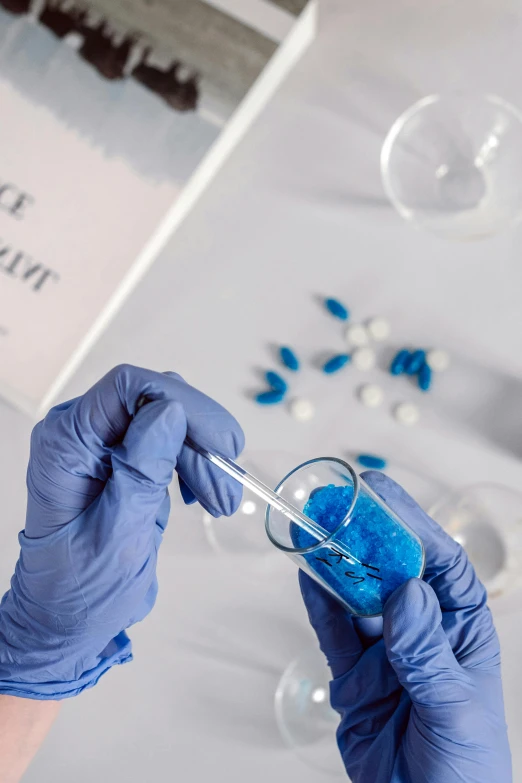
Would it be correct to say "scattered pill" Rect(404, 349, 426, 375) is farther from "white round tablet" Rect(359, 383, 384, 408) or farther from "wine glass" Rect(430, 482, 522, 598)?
"wine glass" Rect(430, 482, 522, 598)

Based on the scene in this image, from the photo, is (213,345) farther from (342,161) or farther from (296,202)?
(342,161)

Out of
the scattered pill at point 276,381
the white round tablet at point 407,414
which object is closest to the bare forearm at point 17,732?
the scattered pill at point 276,381

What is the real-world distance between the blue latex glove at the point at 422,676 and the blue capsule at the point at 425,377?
12.4 inches

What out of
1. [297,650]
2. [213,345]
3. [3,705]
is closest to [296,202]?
[213,345]

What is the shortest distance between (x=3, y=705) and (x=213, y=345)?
74 cm

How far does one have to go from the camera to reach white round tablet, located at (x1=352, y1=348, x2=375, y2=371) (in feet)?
4.57

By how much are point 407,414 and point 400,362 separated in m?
0.10

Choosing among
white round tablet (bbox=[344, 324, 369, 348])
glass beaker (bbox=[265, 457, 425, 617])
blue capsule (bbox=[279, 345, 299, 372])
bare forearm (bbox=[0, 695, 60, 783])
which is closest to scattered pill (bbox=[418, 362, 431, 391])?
white round tablet (bbox=[344, 324, 369, 348])

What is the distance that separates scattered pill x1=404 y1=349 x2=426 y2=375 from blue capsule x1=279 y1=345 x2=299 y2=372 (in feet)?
0.69

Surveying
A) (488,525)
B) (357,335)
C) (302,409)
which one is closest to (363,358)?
(357,335)

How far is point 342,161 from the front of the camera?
4.74 feet

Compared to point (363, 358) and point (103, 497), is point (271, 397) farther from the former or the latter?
point (103, 497)

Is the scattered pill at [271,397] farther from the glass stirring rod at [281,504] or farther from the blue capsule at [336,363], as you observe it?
the glass stirring rod at [281,504]

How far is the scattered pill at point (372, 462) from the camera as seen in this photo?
1.36 meters
